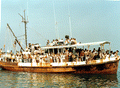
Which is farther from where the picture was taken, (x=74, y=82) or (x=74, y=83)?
(x=74, y=82)

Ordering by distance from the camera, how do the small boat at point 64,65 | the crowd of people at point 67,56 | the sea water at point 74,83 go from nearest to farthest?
the sea water at point 74,83, the small boat at point 64,65, the crowd of people at point 67,56

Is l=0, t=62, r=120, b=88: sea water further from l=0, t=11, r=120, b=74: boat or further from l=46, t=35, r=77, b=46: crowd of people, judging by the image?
l=46, t=35, r=77, b=46: crowd of people

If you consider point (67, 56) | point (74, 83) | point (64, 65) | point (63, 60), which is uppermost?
point (67, 56)

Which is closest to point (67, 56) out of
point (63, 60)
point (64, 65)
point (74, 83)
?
point (63, 60)

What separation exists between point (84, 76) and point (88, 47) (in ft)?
12.2

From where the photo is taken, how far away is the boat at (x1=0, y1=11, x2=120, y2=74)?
19.2 m

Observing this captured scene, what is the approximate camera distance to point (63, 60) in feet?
69.2

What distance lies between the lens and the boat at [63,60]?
63.2ft

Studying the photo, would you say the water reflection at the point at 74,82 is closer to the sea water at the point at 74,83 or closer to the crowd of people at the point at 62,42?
the sea water at the point at 74,83

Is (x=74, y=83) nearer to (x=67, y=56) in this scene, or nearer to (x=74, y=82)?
(x=74, y=82)

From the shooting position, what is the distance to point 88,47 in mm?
19969

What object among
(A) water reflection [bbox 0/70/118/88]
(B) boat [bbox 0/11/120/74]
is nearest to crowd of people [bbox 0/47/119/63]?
(B) boat [bbox 0/11/120/74]

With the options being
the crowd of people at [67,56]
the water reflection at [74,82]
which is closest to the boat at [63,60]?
the crowd of people at [67,56]

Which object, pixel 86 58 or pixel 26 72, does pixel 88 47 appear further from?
pixel 26 72
